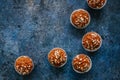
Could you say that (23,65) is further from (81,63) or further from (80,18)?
(80,18)

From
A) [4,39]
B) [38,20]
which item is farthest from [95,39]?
[4,39]

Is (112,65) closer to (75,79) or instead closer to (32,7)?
(75,79)

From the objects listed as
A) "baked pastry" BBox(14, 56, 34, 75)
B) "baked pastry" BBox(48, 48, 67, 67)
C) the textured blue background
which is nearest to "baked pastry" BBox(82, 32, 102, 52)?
the textured blue background

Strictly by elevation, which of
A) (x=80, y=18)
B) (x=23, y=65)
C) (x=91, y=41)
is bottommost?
(x=23, y=65)

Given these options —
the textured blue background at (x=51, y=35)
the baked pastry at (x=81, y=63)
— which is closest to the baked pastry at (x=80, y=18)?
the textured blue background at (x=51, y=35)

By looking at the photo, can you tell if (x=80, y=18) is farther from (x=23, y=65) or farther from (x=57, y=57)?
(x=23, y=65)

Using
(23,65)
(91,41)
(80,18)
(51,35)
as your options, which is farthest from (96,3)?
(23,65)

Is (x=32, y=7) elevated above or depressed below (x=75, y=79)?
above

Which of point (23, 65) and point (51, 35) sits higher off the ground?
point (51, 35)
